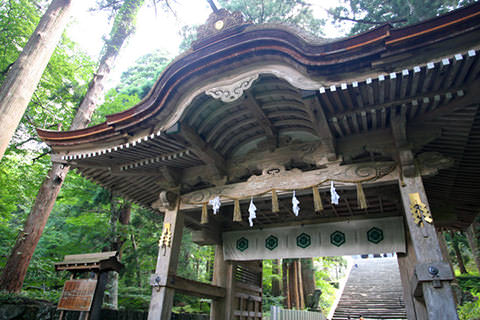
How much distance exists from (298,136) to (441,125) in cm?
225

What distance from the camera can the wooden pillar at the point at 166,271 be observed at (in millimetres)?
4711

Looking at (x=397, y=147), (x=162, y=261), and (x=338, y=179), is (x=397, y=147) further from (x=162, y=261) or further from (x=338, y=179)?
(x=162, y=261)

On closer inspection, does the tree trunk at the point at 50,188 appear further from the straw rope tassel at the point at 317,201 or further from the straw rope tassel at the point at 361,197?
the straw rope tassel at the point at 361,197

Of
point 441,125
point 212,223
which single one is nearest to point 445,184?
point 441,125

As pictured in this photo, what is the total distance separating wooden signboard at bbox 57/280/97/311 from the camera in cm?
521

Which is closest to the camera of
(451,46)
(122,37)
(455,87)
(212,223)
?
(451,46)

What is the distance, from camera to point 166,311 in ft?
15.6

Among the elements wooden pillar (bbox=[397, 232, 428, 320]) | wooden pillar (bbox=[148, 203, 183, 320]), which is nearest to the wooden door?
wooden pillar (bbox=[148, 203, 183, 320])

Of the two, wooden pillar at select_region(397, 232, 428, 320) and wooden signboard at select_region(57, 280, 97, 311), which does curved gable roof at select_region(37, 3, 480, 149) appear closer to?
wooden signboard at select_region(57, 280, 97, 311)

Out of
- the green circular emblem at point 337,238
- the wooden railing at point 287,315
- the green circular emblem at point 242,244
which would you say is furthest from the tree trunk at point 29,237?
the green circular emblem at point 337,238

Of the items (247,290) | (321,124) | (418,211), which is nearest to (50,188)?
(247,290)

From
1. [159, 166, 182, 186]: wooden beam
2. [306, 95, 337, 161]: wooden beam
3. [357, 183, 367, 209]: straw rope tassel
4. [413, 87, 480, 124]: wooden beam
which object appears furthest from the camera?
[159, 166, 182, 186]: wooden beam

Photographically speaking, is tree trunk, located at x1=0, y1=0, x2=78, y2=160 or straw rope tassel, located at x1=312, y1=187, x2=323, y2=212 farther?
tree trunk, located at x1=0, y1=0, x2=78, y2=160

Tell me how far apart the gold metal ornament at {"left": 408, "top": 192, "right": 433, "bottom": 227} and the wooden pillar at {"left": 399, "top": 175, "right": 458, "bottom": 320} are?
37mm
